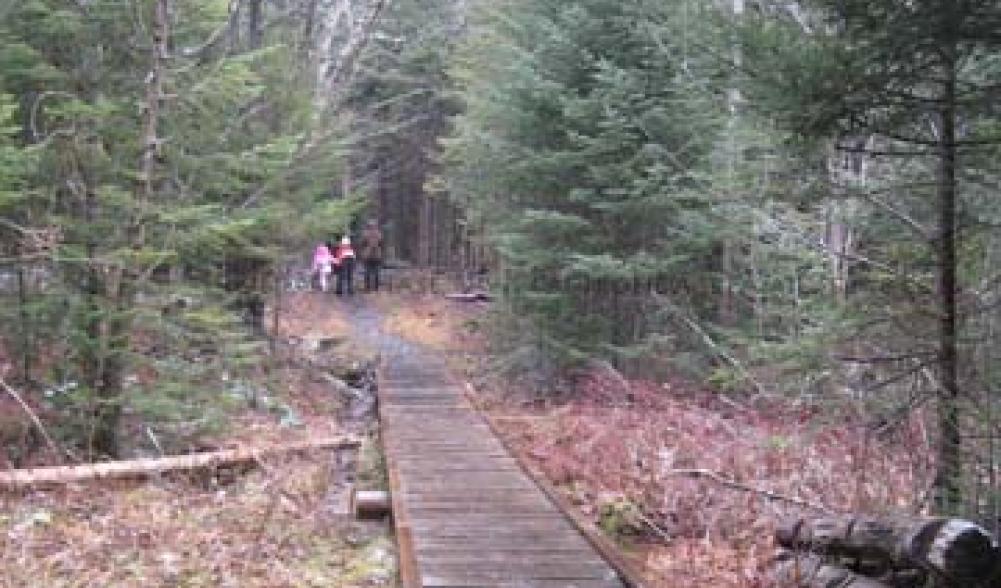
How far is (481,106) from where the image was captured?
16250 millimetres

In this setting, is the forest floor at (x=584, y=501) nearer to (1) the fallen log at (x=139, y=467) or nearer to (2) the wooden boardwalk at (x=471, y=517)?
(1) the fallen log at (x=139, y=467)

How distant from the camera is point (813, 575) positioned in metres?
5.98

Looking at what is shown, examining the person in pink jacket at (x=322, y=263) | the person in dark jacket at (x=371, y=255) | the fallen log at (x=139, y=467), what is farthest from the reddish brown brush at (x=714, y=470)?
the person in dark jacket at (x=371, y=255)

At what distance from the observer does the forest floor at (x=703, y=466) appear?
7.12 meters

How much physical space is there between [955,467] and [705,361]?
839 centimetres

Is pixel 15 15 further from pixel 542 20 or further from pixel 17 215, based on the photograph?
pixel 542 20

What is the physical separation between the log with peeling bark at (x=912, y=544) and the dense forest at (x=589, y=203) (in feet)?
1.90

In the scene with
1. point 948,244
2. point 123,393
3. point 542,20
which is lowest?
point 123,393

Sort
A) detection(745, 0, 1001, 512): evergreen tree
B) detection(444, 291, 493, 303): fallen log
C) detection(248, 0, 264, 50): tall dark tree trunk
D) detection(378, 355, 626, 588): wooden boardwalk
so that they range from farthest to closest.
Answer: detection(444, 291, 493, 303): fallen log, detection(248, 0, 264, 50): tall dark tree trunk, detection(378, 355, 626, 588): wooden boardwalk, detection(745, 0, 1001, 512): evergreen tree

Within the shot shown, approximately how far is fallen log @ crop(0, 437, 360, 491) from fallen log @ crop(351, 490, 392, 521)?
1.89 m

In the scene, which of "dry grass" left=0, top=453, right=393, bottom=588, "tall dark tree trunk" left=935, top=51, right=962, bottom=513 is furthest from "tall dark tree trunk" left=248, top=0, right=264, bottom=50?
"tall dark tree trunk" left=935, top=51, right=962, bottom=513

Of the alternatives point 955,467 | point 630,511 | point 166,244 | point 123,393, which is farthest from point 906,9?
point 123,393

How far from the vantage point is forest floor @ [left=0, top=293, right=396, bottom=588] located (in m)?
7.25

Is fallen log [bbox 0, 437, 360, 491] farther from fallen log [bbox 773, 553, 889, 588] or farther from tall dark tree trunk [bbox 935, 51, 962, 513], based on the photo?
tall dark tree trunk [bbox 935, 51, 962, 513]
